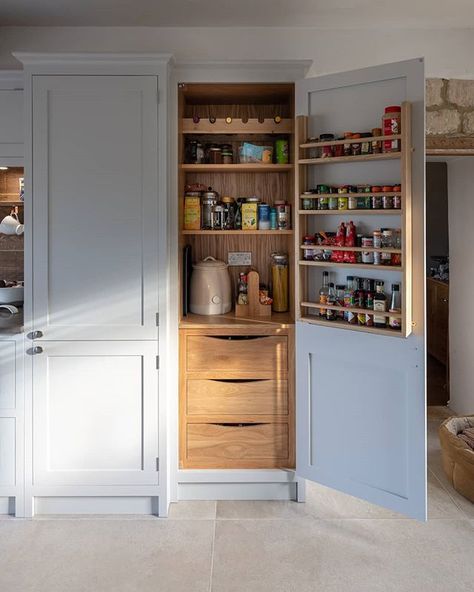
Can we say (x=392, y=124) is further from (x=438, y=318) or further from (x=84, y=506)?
(x=438, y=318)

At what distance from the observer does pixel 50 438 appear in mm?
2781

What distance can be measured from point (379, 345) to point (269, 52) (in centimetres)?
176

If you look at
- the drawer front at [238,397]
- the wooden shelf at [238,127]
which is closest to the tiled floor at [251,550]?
the drawer front at [238,397]

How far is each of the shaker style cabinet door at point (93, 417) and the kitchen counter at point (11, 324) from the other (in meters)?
0.22

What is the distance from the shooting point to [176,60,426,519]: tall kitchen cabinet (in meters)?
2.44

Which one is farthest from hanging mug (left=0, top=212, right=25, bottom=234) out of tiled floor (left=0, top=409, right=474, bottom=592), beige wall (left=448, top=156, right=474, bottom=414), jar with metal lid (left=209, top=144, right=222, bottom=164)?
beige wall (left=448, top=156, right=474, bottom=414)

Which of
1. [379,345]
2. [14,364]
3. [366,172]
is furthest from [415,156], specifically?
[14,364]

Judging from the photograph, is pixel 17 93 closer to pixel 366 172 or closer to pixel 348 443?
pixel 366 172

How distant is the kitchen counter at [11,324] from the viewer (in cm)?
274

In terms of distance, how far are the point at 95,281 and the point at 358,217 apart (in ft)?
4.37

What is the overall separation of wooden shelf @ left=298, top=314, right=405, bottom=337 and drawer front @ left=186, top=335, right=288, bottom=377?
0.68 ft

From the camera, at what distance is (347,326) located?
8.54 feet

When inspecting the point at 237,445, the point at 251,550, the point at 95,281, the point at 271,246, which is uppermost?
the point at 271,246

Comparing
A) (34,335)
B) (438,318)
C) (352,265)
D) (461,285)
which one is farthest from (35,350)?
(438,318)
